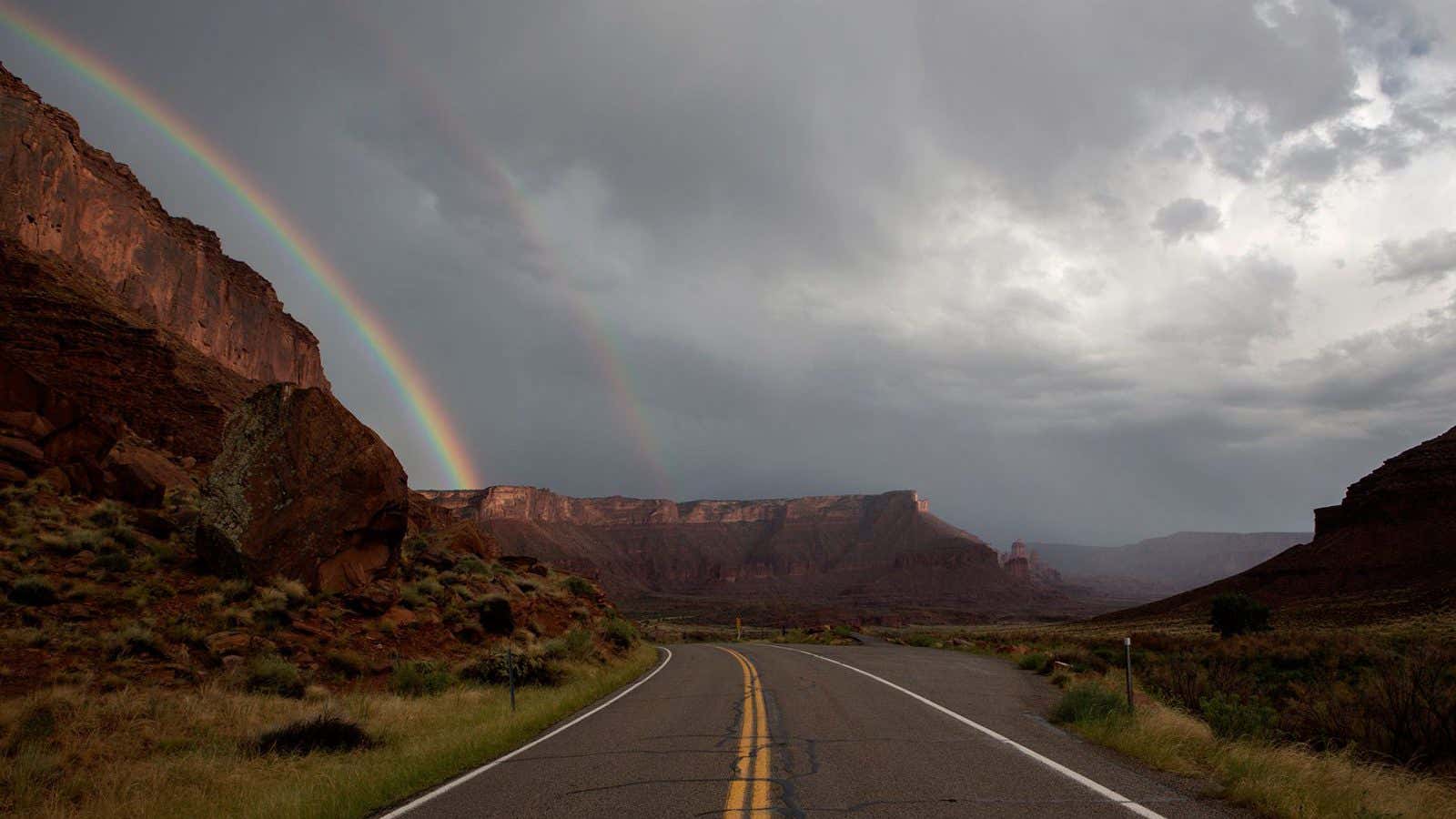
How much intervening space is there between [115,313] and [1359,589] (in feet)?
313

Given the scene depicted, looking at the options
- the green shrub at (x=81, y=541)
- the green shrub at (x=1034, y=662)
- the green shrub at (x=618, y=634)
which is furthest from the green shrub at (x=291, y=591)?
the green shrub at (x=1034, y=662)

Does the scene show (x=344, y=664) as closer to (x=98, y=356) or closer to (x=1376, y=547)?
(x=98, y=356)

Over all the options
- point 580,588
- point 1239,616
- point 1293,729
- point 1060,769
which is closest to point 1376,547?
point 1239,616

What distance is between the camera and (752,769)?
7.70 meters

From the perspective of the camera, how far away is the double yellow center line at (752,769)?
610 centimetres

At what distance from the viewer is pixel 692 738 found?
988cm

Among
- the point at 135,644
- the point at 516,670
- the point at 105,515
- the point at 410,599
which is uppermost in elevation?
the point at 105,515

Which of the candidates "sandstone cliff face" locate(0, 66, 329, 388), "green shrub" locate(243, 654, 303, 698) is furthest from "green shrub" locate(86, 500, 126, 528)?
"sandstone cliff face" locate(0, 66, 329, 388)

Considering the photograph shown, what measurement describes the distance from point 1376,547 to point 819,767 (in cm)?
9483

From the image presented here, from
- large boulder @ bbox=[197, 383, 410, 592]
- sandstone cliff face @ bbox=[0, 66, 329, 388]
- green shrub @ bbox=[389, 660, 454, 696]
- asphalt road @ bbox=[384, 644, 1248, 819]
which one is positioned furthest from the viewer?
sandstone cliff face @ bbox=[0, 66, 329, 388]

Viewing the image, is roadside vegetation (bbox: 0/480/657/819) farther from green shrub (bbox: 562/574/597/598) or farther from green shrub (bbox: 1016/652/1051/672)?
green shrub (bbox: 1016/652/1051/672)

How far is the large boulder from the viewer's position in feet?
57.4

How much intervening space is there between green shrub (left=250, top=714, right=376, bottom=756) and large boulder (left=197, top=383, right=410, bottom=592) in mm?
8361

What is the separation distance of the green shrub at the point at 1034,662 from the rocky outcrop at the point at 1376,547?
176 ft
